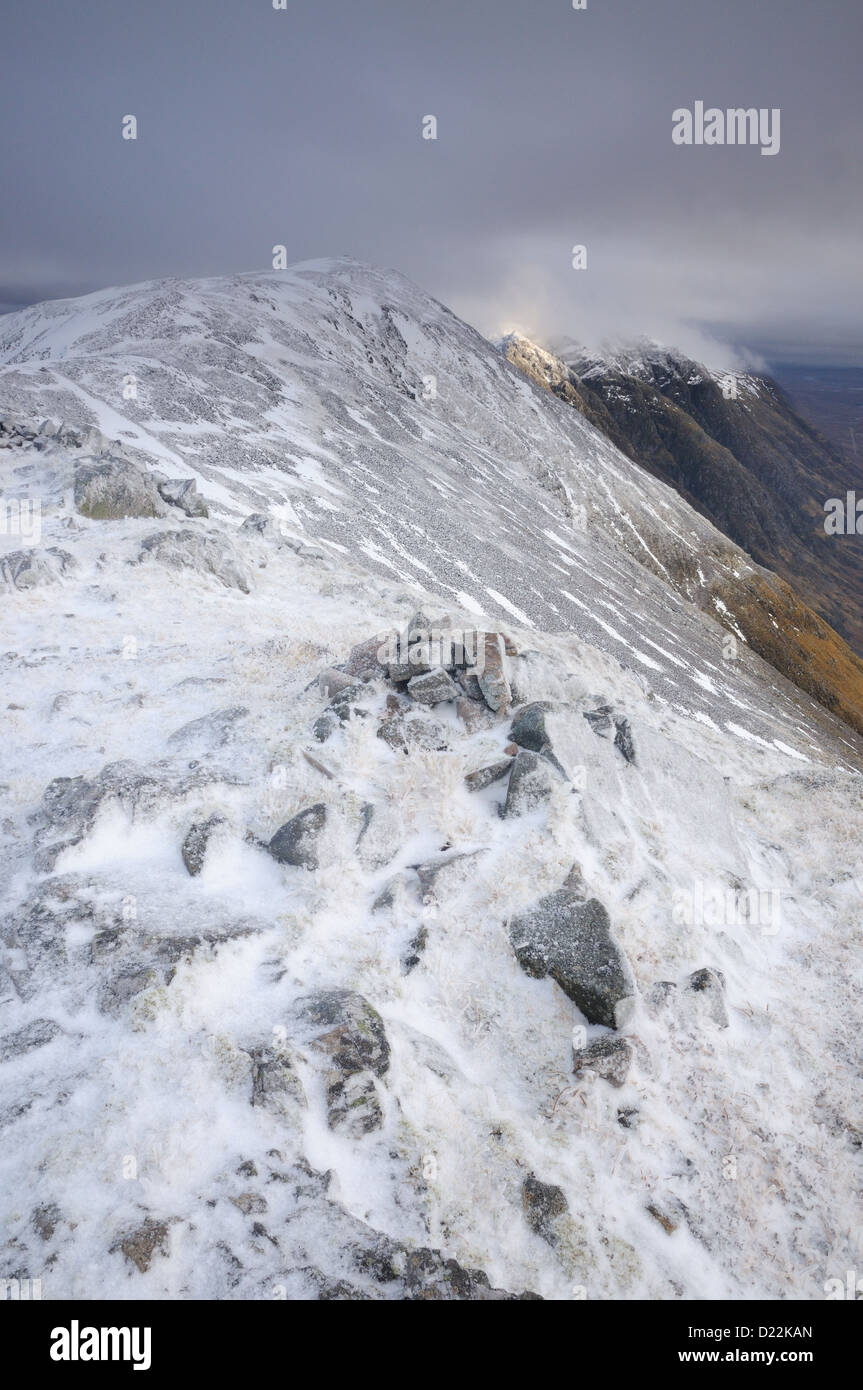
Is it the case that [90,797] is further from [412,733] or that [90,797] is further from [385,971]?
[412,733]

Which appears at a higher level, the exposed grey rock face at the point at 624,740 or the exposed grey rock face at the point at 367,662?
the exposed grey rock face at the point at 367,662

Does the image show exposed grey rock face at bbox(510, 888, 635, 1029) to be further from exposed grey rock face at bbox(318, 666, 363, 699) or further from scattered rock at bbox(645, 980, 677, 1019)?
exposed grey rock face at bbox(318, 666, 363, 699)

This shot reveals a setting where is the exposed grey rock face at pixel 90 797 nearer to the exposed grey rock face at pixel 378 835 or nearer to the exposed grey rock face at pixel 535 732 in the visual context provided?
the exposed grey rock face at pixel 378 835

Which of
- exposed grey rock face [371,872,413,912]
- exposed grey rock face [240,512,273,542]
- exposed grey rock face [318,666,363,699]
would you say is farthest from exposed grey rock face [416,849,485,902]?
exposed grey rock face [240,512,273,542]

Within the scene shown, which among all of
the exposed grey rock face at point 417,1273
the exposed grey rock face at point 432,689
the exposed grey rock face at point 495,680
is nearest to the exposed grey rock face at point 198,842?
the exposed grey rock face at point 432,689

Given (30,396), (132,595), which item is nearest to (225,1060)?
(132,595)

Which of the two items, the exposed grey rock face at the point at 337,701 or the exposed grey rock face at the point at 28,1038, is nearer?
the exposed grey rock face at the point at 28,1038

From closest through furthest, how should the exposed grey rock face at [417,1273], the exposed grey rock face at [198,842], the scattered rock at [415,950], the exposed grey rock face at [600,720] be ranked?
the exposed grey rock face at [417,1273], the scattered rock at [415,950], the exposed grey rock face at [198,842], the exposed grey rock face at [600,720]
